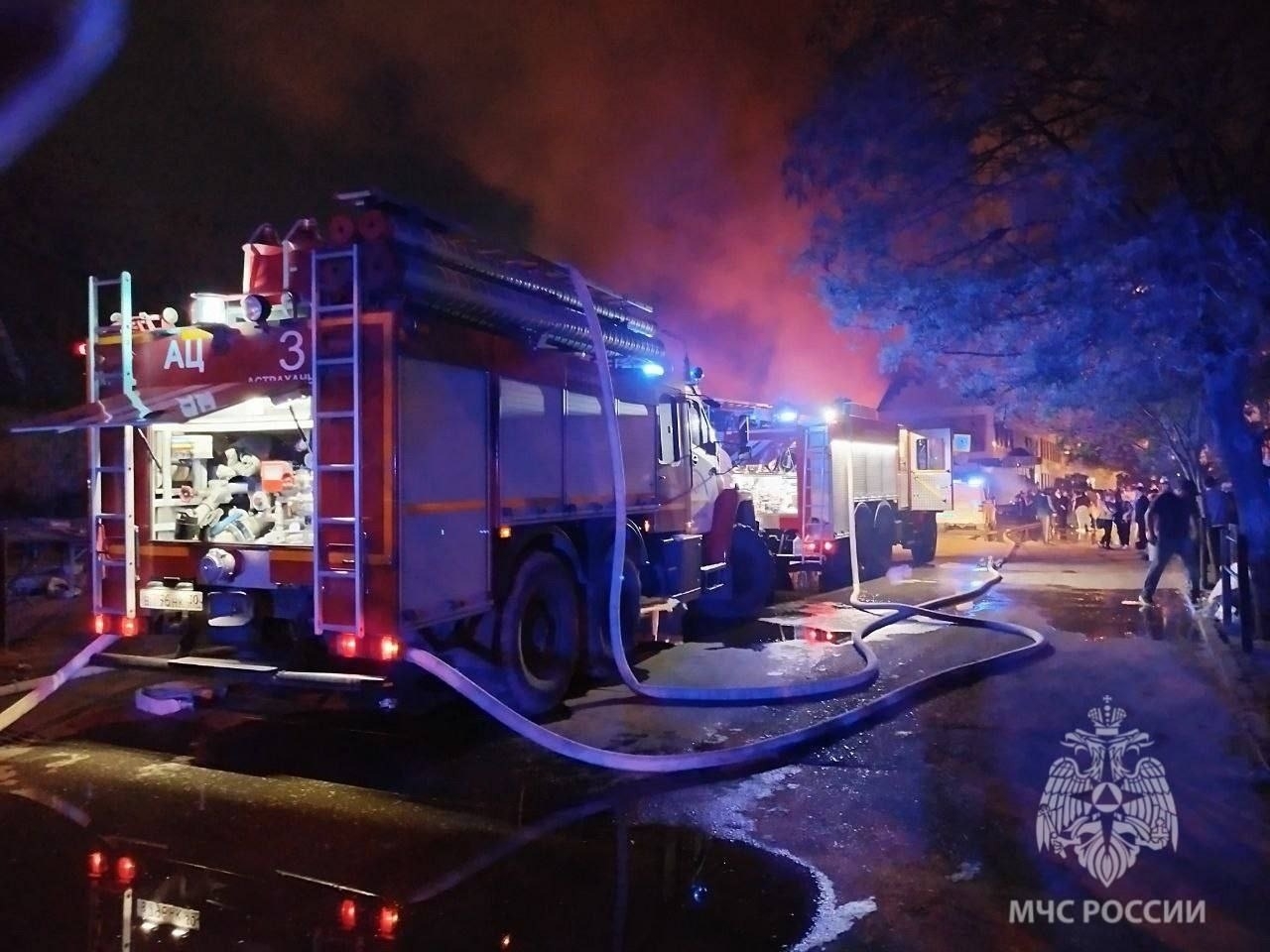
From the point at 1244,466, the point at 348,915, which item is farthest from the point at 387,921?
the point at 1244,466

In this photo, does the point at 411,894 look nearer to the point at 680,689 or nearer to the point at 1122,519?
the point at 680,689

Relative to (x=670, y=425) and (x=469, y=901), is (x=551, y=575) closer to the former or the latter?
(x=670, y=425)

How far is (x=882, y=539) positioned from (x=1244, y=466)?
24.1 feet

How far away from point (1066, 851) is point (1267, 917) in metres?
0.91

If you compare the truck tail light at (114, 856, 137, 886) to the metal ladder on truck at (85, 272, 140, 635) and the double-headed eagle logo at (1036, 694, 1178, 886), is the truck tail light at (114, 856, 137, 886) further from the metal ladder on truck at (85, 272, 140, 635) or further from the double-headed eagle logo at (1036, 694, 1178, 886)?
the double-headed eagle logo at (1036, 694, 1178, 886)

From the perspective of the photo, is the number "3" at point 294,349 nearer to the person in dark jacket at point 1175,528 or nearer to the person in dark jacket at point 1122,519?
the person in dark jacket at point 1175,528

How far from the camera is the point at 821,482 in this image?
1509 cm

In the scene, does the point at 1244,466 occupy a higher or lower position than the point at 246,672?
higher

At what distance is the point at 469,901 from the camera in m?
4.45

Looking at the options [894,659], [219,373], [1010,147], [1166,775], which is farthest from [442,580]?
[1010,147]

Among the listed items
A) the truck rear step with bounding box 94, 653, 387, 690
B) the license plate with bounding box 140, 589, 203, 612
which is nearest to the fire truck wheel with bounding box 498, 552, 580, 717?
the truck rear step with bounding box 94, 653, 387, 690

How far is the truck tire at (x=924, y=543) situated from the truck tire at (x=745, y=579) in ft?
25.3

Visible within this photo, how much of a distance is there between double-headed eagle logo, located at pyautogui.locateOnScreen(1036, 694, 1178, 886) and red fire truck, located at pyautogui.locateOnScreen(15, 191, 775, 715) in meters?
3.54

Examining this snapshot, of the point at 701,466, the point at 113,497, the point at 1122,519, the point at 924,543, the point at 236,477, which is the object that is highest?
the point at 701,466
